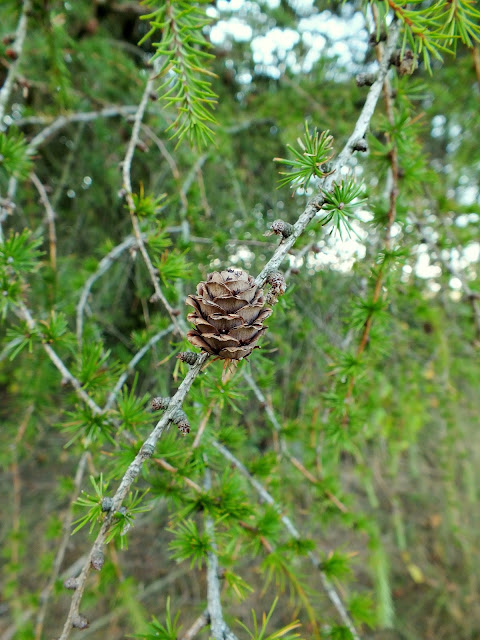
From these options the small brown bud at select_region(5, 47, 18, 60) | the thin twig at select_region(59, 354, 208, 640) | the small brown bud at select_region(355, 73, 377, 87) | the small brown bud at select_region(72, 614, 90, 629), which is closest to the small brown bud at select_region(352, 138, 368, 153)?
the small brown bud at select_region(355, 73, 377, 87)

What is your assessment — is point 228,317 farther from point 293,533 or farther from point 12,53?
point 12,53

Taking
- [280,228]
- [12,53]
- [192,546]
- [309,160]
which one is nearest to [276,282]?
[280,228]

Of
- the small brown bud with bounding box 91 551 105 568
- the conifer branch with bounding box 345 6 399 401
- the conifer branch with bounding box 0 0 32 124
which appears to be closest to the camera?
the small brown bud with bounding box 91 551 105 568

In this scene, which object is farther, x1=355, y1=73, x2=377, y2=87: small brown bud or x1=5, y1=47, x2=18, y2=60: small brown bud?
x1=5, y1=47, x2=18, y2=60: small brown bud

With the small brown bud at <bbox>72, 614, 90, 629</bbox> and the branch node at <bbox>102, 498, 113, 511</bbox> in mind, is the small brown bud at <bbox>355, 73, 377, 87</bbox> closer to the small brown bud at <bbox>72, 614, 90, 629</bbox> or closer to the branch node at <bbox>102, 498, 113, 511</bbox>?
the branch node at <bbox>102, 498, 113, 511</bbox>

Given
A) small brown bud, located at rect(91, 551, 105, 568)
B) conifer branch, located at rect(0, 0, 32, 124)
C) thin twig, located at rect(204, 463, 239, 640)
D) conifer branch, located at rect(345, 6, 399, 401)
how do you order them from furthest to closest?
conifer branch, located at rect(0, 0, 32, 124) → conifer branch, located at rect(345, 6, 399, 401) → thin twig, located at rect(204, 463, 239, 640) → small brown bud, located at rect(91, 551, 105, 568)

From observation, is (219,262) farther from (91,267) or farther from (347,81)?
(347,81)

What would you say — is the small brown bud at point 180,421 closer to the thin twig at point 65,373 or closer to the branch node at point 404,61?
the thin twig at point 65,373
